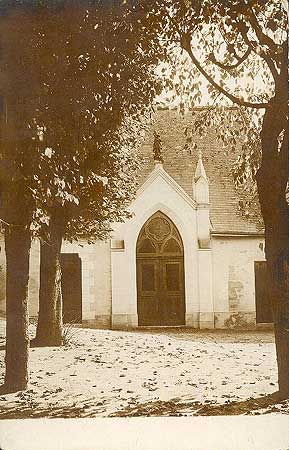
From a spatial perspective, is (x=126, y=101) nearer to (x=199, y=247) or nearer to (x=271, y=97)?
(x=271, y=97)

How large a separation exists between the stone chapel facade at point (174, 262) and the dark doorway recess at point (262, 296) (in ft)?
0.23

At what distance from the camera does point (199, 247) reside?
5887mm

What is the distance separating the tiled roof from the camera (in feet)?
17.8

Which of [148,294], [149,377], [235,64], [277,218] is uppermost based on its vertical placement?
[235,64]

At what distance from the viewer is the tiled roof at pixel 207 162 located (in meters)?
5.43

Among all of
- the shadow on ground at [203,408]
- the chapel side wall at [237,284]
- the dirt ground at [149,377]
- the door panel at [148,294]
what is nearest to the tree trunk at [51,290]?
the dirt ground at [149,377]

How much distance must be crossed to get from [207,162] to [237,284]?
131 cm

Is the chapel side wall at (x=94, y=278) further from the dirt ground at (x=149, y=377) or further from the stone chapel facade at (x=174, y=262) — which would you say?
the dirt ground at (x=149, y=377)

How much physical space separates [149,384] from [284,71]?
2996mm

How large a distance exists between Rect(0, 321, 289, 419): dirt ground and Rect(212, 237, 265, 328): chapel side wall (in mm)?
172

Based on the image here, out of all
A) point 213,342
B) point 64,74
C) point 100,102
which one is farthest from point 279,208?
point 64,74

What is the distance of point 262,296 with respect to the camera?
5.04 metres

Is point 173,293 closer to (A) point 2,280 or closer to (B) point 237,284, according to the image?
(B) point 237,284

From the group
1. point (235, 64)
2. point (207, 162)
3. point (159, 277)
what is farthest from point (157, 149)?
point (159, 277)
